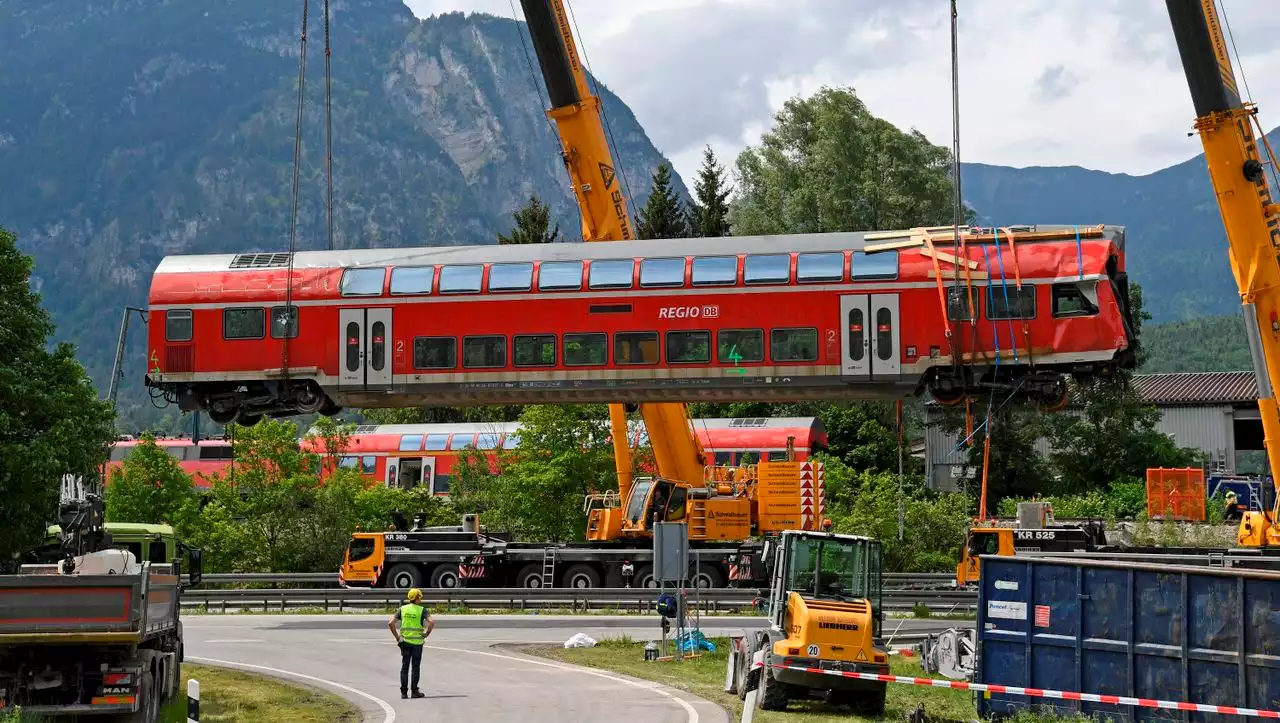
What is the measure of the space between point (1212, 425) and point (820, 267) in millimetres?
43830

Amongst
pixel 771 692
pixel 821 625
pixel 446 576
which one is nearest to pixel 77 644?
pixel 771 692

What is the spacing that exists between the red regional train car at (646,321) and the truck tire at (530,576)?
854 cm

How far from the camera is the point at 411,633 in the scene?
18.0 meters

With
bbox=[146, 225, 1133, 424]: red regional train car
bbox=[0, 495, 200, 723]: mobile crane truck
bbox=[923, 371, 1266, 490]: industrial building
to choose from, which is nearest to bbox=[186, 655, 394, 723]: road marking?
bbox=[0, 495, 200, 723]: mobile crane truck

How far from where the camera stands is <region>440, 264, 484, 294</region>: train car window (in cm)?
2705

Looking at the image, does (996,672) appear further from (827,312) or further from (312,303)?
(312,303)

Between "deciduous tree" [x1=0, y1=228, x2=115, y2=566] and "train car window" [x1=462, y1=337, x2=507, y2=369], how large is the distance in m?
6.40

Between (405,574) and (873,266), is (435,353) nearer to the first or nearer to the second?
(873,266)

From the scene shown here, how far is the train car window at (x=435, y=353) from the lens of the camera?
26.8m

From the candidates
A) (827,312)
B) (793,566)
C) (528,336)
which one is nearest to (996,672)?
(793,566)

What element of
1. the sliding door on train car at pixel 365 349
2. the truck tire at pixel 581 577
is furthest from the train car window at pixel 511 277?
the truck tire at pixel 581 577

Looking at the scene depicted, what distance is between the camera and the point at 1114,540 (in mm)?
36812

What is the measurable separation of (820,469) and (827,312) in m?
6.65

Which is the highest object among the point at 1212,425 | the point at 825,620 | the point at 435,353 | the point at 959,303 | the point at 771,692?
the point at 1212,425
